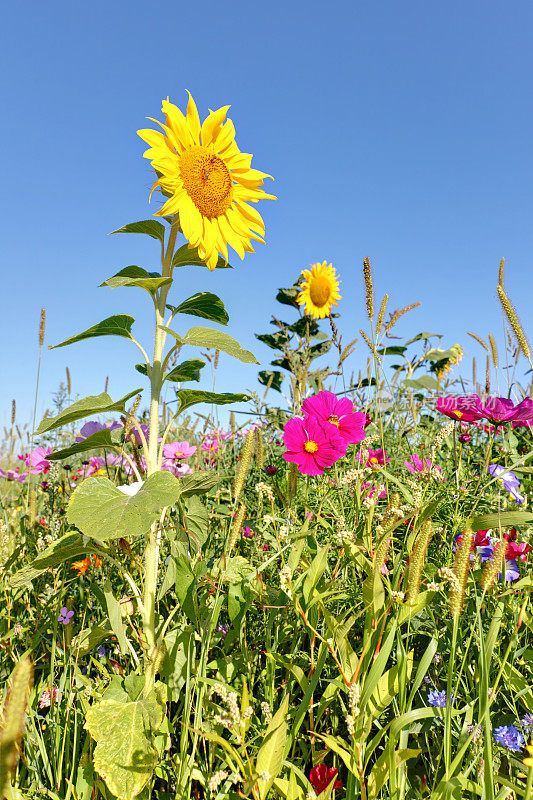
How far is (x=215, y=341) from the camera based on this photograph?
4.15 feet

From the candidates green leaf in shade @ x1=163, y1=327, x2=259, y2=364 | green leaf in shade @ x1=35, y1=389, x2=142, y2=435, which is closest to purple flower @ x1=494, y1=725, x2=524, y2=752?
green leaf in shade @ x1=163, y1=327, x2=259, y2=364

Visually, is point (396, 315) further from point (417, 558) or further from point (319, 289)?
point (319, 289)

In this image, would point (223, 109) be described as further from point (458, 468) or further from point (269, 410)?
point (269, 410)

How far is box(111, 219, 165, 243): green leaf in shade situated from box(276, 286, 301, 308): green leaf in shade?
257cm

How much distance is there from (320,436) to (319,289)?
262cm

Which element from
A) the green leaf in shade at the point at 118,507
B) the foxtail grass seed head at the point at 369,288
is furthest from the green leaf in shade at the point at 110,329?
the foxtail grass seed head at the point at 369,288

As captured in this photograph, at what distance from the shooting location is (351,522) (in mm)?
1721

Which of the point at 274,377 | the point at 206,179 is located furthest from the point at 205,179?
the point at 274,377

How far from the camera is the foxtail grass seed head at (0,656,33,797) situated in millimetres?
350

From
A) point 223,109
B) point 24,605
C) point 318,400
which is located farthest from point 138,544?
point 223,109

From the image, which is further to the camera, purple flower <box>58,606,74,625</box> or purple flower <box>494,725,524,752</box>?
purple flower <box>58,606,74,625</box>

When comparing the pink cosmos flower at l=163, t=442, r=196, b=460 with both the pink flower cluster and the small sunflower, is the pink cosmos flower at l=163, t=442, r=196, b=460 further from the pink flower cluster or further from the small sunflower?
the small sunflower

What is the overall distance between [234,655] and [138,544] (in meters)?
0.58

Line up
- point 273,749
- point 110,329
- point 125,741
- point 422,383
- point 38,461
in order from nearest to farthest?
point 273,749 → point 125,741 → point 110,329 → point 38,461 → point 422,383
